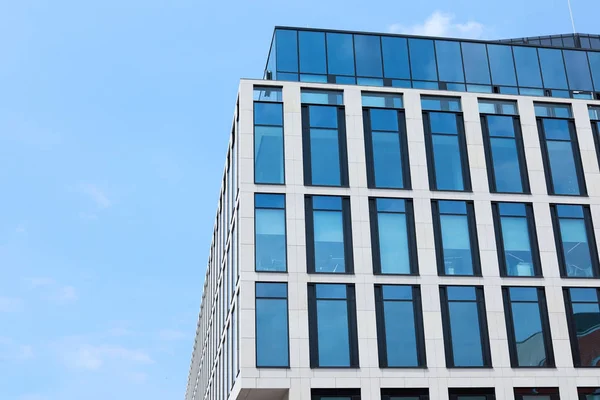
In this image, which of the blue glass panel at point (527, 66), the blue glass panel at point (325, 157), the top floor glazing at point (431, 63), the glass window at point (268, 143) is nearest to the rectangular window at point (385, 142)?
the blue glass panel at point (325, 157)

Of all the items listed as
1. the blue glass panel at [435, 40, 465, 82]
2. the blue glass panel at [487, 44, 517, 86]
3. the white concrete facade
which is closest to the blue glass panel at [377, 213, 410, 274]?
the white concrete facade

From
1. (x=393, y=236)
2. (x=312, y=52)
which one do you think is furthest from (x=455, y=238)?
(x=312, y=52)

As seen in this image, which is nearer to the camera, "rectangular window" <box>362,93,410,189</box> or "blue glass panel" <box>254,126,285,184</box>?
"blue glass panel" <box>254,126,285,184</box>

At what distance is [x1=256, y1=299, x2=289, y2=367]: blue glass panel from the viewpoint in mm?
34719

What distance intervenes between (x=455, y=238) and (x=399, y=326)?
547cm

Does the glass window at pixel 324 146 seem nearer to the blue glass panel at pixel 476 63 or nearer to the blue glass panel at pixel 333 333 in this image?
the blue glass panel at pixel 333 333

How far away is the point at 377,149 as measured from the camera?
39625 mm

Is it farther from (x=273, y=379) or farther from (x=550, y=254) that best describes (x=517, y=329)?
(x=273, y=379)

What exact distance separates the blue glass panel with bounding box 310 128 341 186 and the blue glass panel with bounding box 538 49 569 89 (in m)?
13.2

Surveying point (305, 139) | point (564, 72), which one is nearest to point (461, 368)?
point (305, 139)

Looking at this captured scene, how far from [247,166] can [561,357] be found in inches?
684

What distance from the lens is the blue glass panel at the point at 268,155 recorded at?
38.1m

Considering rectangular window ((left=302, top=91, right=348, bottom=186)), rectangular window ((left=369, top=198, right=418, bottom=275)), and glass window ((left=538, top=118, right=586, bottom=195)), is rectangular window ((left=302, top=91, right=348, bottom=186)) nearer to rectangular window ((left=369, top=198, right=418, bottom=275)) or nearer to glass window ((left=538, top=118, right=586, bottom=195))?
rectangular window ((left=369, top=198, right=418, bottom=275))

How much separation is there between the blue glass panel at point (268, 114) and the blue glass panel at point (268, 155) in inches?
12.9
